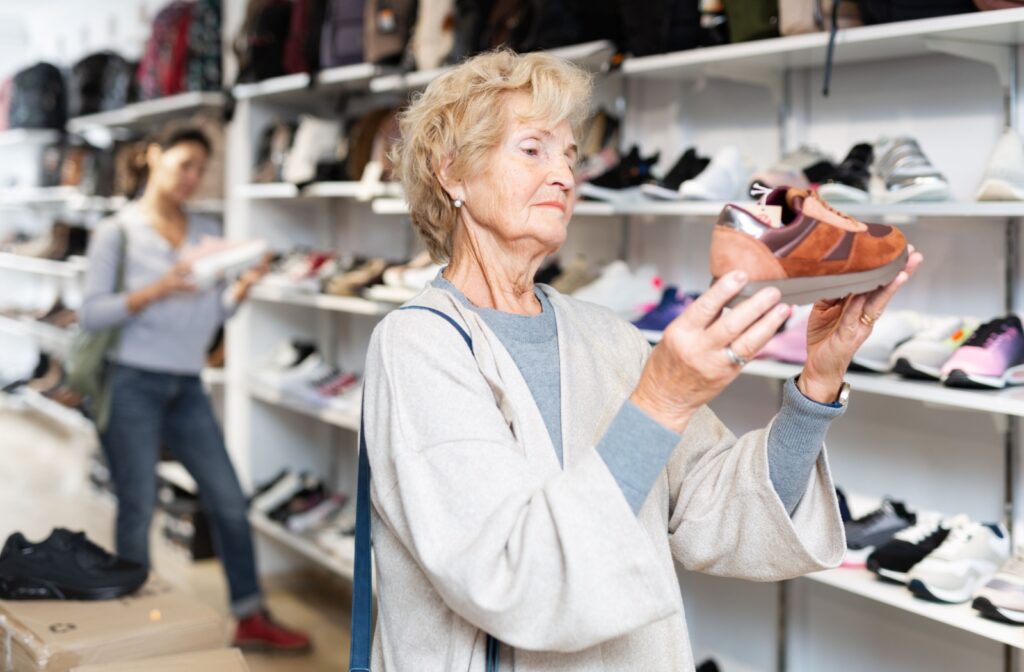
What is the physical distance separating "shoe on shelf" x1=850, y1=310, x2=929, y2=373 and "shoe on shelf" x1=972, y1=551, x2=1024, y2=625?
0.47 m

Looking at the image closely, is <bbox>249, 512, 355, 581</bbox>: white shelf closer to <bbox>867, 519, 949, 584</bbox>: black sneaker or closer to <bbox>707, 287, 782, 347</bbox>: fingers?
<bbox>867, 519, 949, 584</bbox>: black sneaker

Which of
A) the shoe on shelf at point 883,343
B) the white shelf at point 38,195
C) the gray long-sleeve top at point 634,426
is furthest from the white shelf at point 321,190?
the white shelf at point 38,195

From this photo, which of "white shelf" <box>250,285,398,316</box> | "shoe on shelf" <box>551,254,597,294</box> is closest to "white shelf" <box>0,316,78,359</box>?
"white shelf" <box>250,285,398,316</box>

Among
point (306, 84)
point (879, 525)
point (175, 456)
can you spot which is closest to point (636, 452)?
point (879, 525)

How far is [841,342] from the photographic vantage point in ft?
4.53

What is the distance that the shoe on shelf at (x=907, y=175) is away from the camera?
2.23 meters

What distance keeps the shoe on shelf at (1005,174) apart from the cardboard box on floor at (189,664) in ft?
5.41

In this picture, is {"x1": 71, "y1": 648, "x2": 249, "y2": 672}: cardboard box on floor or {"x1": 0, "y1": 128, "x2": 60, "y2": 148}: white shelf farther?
{"x1": 0, "y1": 128, "x2": 60, "y2": 148}: white shelf

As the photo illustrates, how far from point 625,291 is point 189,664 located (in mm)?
1495

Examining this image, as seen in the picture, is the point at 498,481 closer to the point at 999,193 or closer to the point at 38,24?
the point at 999,193

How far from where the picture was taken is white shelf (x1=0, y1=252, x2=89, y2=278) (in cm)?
643

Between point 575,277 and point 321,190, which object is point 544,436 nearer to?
point 575,277

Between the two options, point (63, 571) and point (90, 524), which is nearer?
point (63, 571)

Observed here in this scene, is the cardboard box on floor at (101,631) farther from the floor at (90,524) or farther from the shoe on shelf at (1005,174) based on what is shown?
the shoe on shelf at (1005,174)
